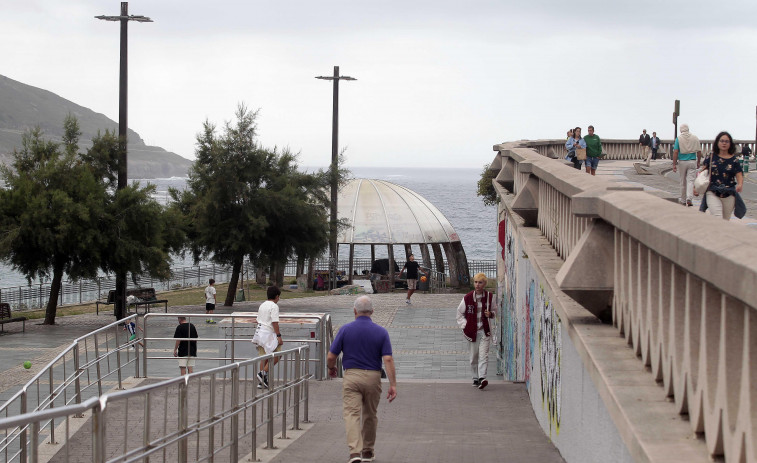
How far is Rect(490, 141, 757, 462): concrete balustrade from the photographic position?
3.11 meters

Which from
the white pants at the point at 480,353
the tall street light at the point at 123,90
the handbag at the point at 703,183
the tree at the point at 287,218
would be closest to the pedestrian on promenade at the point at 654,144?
the tree at the point at 287,218

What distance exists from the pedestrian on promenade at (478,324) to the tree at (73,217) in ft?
51.0

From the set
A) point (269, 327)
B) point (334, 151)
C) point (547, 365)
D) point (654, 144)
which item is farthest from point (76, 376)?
point (654, 144)

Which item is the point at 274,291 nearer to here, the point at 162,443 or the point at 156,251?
the point at 162,443

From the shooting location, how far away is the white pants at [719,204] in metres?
11.3

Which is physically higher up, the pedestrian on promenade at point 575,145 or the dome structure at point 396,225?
the pedestrian on promenade at point 575,145

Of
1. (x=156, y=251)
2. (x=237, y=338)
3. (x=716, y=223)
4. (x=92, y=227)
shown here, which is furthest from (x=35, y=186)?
(x=716, y=223)

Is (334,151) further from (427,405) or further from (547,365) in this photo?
(547,365)

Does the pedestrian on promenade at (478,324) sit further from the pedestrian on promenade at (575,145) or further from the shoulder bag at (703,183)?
the pedestrian on promenade at (575,145)

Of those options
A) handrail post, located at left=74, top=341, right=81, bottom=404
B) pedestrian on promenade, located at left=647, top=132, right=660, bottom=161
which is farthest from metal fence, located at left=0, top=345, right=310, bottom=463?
pedestrian on promenade, located at left=647, top=132, right=660, bottom=161

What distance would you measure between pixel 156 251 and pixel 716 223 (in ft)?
82.6

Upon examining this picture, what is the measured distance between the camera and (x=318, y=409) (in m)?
12.6

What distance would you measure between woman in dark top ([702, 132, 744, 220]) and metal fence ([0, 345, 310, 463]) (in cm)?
559

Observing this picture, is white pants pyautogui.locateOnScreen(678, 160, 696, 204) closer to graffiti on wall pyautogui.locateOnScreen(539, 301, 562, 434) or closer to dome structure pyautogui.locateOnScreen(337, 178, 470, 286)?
graffiti on wall pyautogui.locateOnScreen(539, 301, 562, 434)
